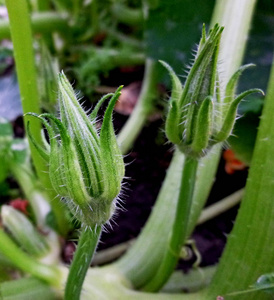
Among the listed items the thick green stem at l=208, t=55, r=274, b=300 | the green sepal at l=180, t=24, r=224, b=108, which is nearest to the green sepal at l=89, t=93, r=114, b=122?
the green sepal at l=180, t=24, r=224, b=108

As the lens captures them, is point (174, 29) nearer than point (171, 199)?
No

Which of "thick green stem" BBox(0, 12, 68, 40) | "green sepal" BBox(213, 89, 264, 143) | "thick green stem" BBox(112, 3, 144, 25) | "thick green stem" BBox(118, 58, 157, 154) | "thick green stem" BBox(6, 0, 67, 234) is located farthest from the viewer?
"thick green stem" BBox(112, 3, 144, 25)

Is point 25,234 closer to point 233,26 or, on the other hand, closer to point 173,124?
point 173,124

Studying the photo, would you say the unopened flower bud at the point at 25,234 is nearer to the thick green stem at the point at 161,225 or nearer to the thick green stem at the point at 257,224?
the thick green stem at the point at 161,225

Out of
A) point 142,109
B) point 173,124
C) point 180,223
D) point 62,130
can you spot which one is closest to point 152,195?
point 142,109

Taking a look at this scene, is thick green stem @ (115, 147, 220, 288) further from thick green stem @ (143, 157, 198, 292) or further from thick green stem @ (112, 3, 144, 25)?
thick green stem @ (112, 3, 144, 25)
